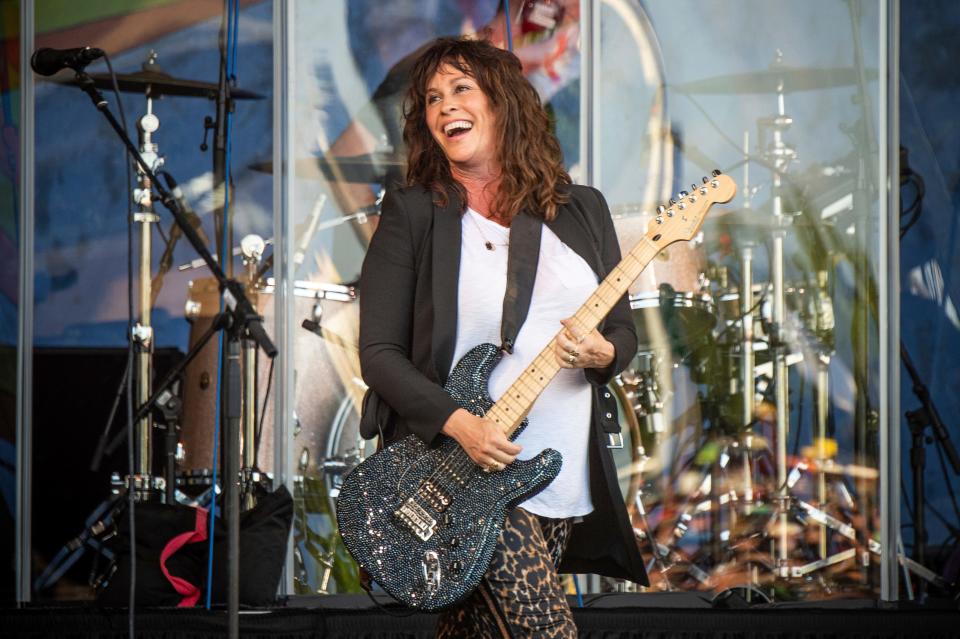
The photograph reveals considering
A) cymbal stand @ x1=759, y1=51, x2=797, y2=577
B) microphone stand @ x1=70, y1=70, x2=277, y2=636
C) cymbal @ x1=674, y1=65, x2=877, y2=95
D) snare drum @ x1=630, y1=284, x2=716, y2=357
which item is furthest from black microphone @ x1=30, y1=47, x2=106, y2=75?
cymbal stand @ x1=759, y1=51, x2=797, y2=577

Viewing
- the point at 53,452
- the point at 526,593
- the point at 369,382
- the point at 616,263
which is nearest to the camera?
the point at 526,593

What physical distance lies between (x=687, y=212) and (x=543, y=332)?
0.42 m

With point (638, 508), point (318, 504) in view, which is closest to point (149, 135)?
point (318, 504)

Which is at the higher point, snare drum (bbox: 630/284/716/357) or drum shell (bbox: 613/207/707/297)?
drum shell (bbox: 613/207/707/297)

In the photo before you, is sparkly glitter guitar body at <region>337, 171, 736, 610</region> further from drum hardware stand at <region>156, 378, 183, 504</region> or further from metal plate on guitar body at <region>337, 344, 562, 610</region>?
drum hardware stand at <region>156, 378, 183, 504</region>

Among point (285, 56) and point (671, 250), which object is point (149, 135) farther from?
point (671, 250)

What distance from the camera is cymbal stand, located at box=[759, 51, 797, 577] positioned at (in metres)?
4.68

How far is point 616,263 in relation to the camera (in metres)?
2.65

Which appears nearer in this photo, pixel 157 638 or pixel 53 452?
pixel 157 638

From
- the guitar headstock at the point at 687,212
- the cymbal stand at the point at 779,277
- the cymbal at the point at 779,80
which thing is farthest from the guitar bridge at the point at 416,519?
the cymbal at the point at 779,80

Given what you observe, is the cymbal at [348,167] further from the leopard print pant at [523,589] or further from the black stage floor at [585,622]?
the leopard print pant at [523,589]

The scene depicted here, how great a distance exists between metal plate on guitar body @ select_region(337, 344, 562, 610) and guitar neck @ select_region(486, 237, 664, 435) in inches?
2.1

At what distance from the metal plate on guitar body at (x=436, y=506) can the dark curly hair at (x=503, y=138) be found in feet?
1.19

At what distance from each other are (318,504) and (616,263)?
2.21 meters
